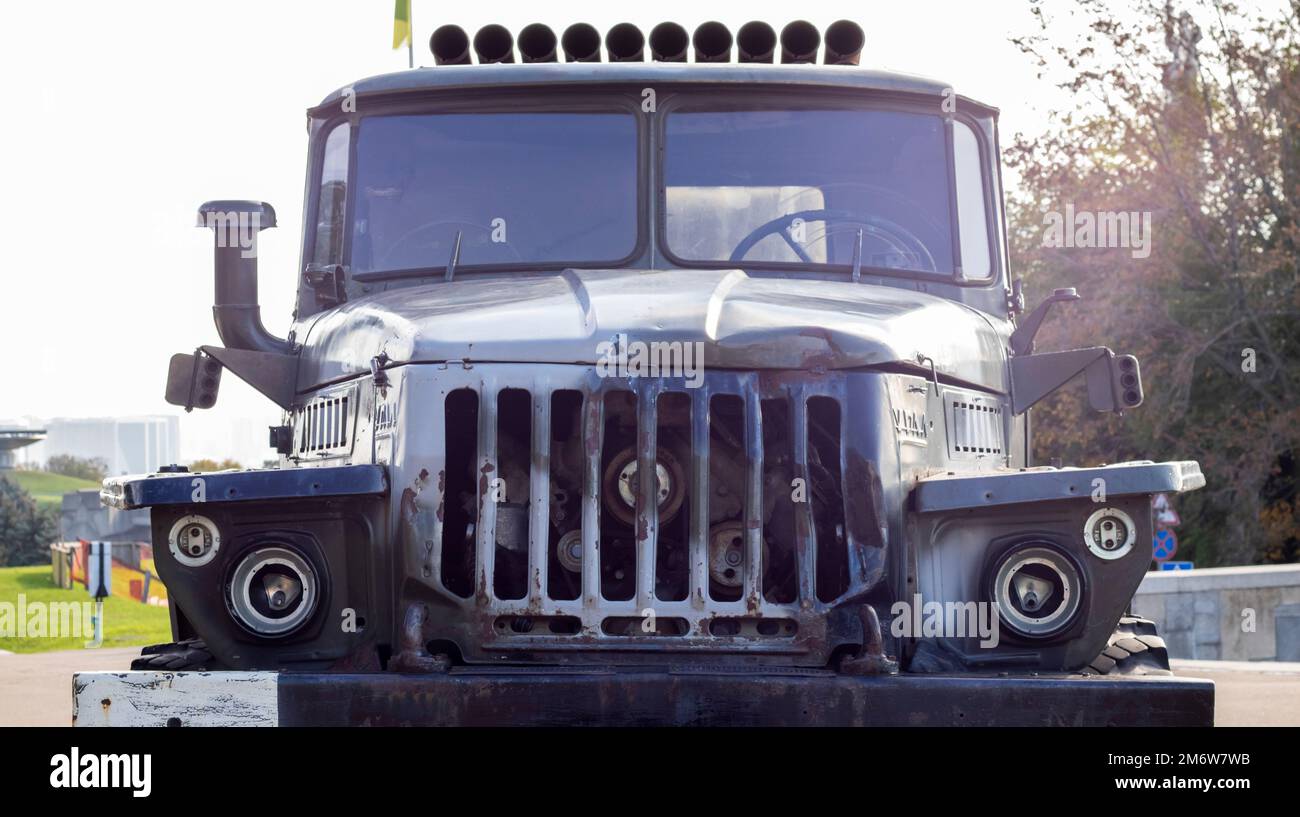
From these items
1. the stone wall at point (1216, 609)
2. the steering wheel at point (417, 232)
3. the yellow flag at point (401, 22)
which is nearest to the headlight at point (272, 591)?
the steering wheel at point (417, 232)

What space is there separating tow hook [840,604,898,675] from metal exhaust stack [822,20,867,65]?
292 cm

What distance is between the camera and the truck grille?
4.92 metres

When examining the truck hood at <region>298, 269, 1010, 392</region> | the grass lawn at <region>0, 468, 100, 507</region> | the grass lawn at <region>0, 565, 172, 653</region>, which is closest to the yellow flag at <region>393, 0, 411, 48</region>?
the truck hood at <region>298, 269, 1010, 392</region>

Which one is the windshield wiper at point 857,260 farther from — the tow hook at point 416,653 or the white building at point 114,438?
the white building at point 114,438

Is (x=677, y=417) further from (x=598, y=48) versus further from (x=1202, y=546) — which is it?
(x=1202, y=546)

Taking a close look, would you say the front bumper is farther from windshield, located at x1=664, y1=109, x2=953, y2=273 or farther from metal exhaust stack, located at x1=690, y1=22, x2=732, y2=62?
metal exhaust stack, located at x1=690, y1=22, x2=732, y2=62

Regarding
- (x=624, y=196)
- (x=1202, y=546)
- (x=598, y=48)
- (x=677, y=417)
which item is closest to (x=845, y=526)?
(x=677, y=417)

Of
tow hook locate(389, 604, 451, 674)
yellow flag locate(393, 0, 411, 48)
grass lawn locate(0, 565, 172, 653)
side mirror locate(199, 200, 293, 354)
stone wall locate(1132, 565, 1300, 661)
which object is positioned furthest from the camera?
grass lawn locate(0, 565, 172, 653)

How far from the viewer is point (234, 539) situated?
515 cm

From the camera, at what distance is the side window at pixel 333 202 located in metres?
6.84

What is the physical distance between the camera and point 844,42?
23.8 feet

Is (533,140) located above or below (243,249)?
above

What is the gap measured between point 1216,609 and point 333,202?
12439 mm
